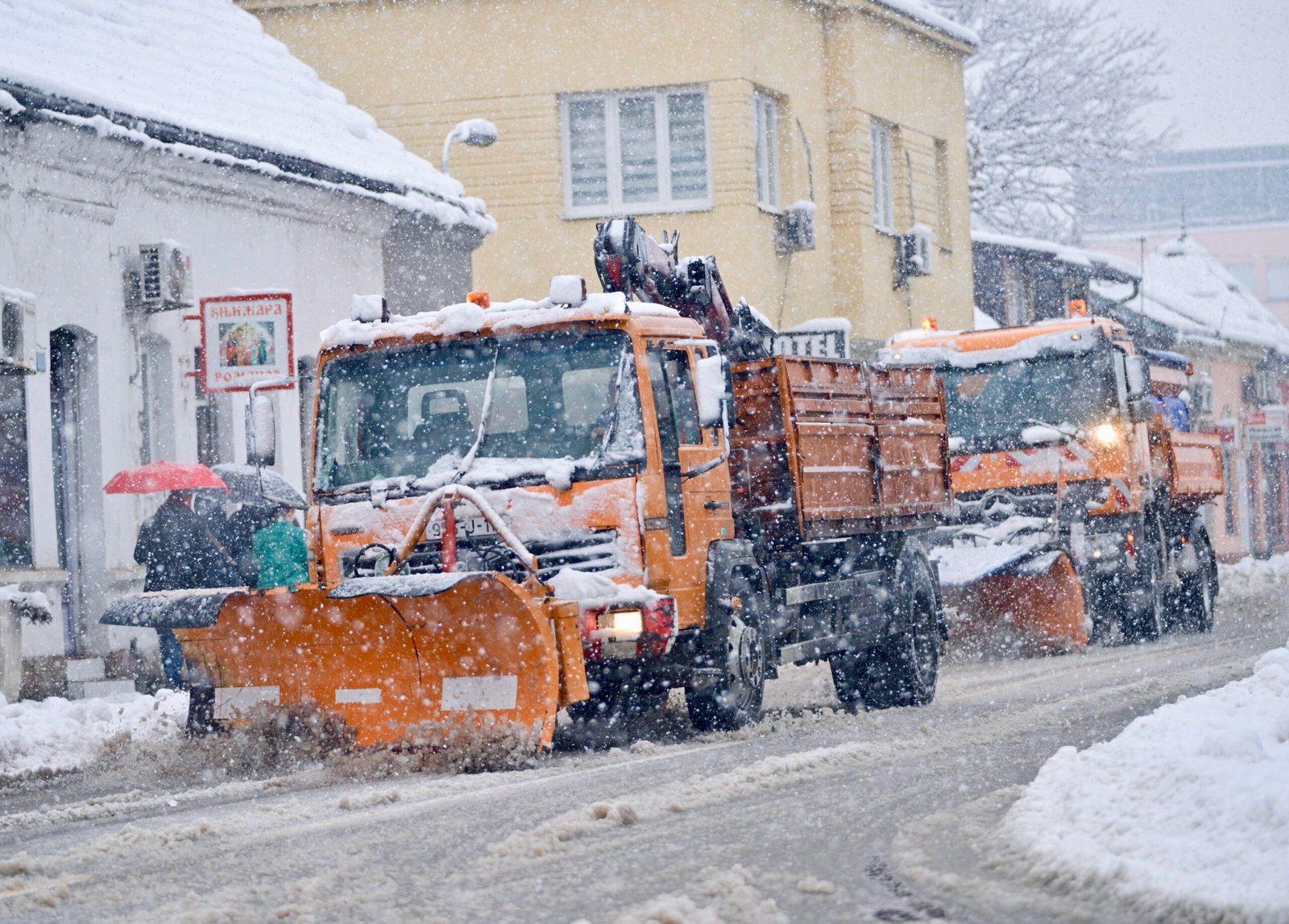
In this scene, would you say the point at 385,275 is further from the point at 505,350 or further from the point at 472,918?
the point at 472,918

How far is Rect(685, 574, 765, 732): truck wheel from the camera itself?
35.9ft

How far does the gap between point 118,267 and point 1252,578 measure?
1869 centimetres

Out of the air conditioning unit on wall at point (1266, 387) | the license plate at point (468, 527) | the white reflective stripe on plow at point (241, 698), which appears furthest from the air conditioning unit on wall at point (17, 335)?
the air conditioning unit on wall at point (1266, 387)

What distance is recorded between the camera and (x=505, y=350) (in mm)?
10672

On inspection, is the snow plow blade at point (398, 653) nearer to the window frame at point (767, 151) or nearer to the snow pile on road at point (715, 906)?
the snow pile on road at point (715, 906)

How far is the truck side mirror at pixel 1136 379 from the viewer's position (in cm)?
1780

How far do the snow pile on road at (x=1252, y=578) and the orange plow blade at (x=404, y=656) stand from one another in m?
19.2

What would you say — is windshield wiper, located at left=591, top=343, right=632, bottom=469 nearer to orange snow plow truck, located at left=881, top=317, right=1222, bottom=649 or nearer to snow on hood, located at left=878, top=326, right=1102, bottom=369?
orange snow plow truck, located at left=881, top=317, right=1222, bottom=649

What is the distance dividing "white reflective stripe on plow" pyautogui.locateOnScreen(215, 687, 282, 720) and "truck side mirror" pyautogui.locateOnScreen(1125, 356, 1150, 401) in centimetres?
984

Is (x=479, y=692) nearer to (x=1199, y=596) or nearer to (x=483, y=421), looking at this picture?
(x=483, y=421)

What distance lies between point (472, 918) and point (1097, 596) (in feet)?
42.6

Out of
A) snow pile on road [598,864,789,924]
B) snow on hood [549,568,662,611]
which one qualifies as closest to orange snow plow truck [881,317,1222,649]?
snow on hood [549,568,662,611]

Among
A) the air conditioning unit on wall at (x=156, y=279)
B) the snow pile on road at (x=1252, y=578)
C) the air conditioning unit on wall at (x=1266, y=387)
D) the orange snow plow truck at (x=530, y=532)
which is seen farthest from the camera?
the air conditioning unit on wall at (x=1266, y=387)

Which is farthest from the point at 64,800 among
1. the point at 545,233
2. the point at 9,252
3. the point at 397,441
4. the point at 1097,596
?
the point at 545,233
